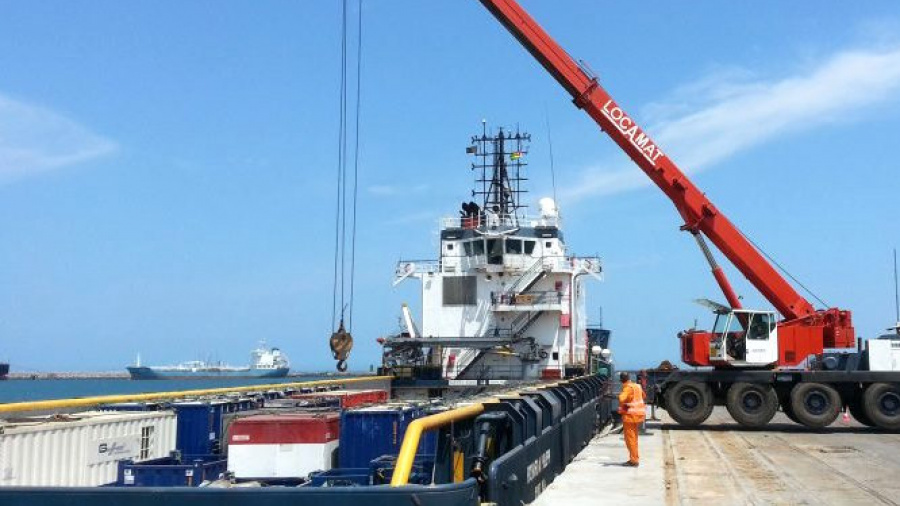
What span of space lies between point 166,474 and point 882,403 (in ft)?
57.7

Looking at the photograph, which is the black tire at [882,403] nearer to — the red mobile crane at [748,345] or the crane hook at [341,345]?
the red mobile crane at [748,345]

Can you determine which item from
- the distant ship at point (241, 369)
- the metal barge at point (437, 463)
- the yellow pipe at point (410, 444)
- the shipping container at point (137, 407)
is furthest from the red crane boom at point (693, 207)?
the distant ship at point (241, 369)

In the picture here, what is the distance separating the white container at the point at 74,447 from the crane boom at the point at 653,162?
13958 millimetres

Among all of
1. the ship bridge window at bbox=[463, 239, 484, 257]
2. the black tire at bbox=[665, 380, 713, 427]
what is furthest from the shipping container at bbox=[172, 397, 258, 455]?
the ship bridge window at bbox=[463, 239, 484, 257]

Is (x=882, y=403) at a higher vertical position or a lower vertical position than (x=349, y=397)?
lower

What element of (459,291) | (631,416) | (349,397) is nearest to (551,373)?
(459,291)

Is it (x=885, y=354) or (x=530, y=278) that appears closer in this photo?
(x=885, y=354)

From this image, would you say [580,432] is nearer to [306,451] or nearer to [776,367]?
[306,451]

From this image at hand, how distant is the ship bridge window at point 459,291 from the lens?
2898 centimetres

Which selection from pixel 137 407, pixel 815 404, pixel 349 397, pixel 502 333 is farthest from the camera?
pixel 502 333

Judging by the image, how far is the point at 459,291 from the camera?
2908 cm

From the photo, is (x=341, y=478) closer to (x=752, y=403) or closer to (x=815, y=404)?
(x=752, y=403)

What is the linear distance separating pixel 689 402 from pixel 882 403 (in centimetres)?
467

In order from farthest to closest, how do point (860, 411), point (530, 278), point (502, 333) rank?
point (502, 333) < point (530, 278) < point (860, 411)
